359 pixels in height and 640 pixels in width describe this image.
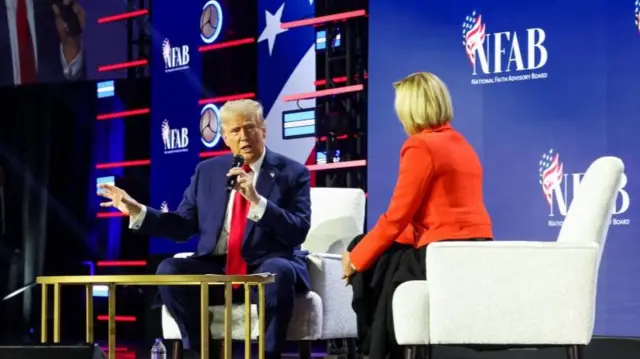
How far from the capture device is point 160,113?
736 centimetres

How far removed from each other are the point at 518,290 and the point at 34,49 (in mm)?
6139

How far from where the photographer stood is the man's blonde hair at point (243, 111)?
4.10m

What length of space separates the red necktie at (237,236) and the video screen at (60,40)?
13.2 feet

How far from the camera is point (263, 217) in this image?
3.91 meters

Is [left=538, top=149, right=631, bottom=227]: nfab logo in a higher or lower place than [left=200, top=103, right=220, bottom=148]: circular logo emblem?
lower

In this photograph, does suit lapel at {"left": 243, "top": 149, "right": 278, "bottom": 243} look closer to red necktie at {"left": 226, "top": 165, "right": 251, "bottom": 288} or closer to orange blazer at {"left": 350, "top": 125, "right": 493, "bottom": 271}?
red necktie at {"left": 226, "top": 165, "right": 251, "bottom": 288}

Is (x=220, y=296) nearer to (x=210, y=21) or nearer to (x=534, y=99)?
(x=534, y=99)

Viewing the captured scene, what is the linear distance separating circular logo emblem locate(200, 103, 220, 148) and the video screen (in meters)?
1.13

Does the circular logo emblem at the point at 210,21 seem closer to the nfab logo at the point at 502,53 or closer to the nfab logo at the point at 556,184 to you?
the nfab logo at the point at 502,53

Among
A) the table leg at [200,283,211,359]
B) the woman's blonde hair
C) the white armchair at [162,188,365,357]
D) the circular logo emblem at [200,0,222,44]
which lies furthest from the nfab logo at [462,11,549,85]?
the table leg at [200,283,211,359]

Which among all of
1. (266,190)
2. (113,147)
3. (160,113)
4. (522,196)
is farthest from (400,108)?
(113,147)

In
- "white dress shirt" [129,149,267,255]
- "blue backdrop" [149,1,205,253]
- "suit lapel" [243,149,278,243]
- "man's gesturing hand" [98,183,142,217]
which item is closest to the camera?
"man's gesturing hand" [98,183,142,217]

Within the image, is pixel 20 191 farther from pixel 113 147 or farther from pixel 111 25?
pixel 111 25

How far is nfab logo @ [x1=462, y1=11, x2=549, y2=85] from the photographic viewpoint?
496cm
